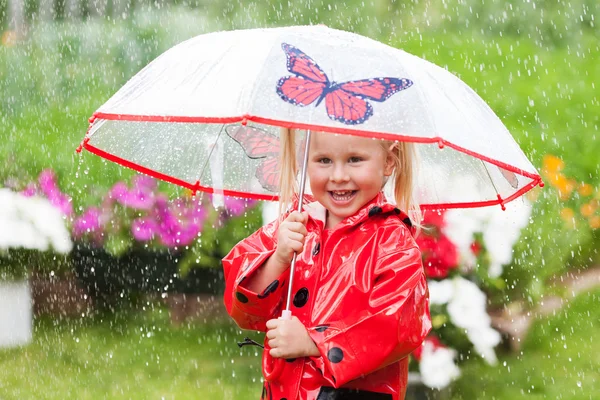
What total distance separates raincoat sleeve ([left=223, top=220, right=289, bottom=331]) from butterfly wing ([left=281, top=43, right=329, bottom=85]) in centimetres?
49

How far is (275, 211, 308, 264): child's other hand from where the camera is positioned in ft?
7.82

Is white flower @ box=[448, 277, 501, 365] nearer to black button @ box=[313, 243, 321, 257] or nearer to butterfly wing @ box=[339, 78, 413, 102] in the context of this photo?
black button @ box=[313, 243, 321, 257]

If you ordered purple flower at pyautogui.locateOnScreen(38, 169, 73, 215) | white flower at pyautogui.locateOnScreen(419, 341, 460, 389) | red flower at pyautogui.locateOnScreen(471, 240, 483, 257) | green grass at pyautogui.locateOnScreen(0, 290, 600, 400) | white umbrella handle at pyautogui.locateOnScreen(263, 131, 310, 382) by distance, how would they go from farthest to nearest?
purple flower at pyautogui.locateOnScreen(38, 169, 73, 215) < green grass at pyautogui.locateOnScreen(0, 290, 600, 400) < red flower at pyautogui.locateOnScreen(471, 240, 483, 257) < white flower at pyautogui.locateOnScreen(419, 341, 460, 389) < white umbrella handle at pyautogui.locateOnScreen(263, 131, 310, 382)

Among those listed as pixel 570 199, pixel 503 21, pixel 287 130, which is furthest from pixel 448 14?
pixel 287 130

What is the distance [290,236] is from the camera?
7.83ft

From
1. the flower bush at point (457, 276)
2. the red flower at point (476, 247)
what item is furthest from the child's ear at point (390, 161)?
the red flower at point (476, 247)

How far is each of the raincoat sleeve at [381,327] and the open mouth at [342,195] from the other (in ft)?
0.56

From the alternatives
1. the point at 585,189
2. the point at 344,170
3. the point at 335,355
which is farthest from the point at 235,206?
the point at 335,355

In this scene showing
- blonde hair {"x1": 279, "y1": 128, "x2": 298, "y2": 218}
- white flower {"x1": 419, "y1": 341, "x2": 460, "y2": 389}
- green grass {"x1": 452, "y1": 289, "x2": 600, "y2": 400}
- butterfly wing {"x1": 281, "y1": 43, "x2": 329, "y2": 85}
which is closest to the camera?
butterfly wing {"x1": 281, "y1": 43, "x2": 329, "y2": 85}

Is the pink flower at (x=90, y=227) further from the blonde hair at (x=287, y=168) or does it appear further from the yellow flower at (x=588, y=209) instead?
the blonde hair at (x=287, y=168)

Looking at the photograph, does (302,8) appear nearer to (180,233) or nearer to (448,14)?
(448,14)

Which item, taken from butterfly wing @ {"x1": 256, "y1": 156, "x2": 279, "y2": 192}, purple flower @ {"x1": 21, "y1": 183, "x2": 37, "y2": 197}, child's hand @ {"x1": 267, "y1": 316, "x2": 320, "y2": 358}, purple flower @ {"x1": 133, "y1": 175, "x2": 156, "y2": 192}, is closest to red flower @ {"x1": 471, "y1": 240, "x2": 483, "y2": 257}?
butterfly wing @ {"x1": 256, "y1": 156, "x2": 279, "y2": 192}

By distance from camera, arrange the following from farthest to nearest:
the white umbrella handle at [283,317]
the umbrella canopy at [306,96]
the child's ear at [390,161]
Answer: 1. the child's ear at [390,161]
2. the white umbrella handle at [283,317]
3. the umbrella canopy at [306,96]

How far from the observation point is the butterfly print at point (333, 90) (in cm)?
214
